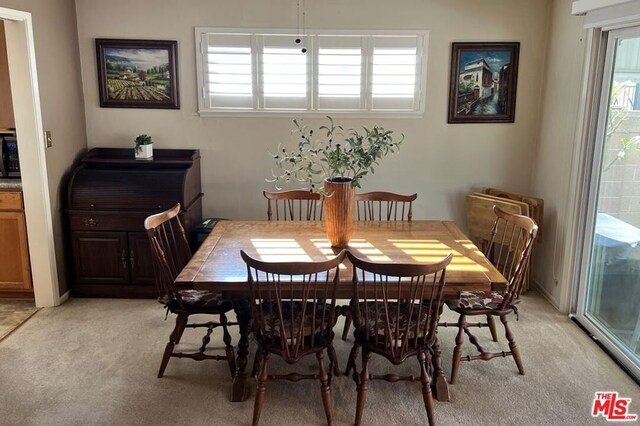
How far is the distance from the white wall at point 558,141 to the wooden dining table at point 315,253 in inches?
41.8

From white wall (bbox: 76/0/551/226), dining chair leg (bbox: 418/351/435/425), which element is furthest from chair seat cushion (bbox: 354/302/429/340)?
white wall (bbox: 76/0/551/226)

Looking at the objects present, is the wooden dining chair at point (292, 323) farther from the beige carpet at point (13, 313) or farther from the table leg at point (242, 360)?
the beige carpet at point (13, 313)

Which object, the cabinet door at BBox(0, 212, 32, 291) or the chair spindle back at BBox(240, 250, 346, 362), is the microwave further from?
the chair spindle back at BBox(240, 250, 346, 362)

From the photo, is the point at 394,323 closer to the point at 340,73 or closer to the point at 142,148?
the point at 340,73

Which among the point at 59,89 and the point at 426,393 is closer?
the point at 426,393

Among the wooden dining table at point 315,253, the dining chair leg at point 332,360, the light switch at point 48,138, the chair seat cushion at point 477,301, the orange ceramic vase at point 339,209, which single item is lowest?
the dining chair leg at point 332,360

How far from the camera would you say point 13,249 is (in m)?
3.80

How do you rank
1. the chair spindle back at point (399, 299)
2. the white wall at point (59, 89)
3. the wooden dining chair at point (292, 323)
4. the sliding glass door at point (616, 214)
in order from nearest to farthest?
1. the chair spindle back at point (399, 299)
2. the wooden dining chair at point (292, 323)
3. the sliding glass door at point (616, 214)
4. the white wall at point (59, 89)

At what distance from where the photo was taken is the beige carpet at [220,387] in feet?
8.36

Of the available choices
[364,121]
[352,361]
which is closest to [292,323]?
[352,361]

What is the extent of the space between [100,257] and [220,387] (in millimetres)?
1699

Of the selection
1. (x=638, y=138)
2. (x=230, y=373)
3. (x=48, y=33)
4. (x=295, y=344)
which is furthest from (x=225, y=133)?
(x=638, y=138)

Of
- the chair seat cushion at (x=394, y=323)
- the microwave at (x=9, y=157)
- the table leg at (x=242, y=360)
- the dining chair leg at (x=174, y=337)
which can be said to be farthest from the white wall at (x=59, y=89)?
the chair seat cushion at (x=394, y=323)

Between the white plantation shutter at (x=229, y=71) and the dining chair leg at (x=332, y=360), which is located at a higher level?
the white plantation shutter at (x=229, y=71)
